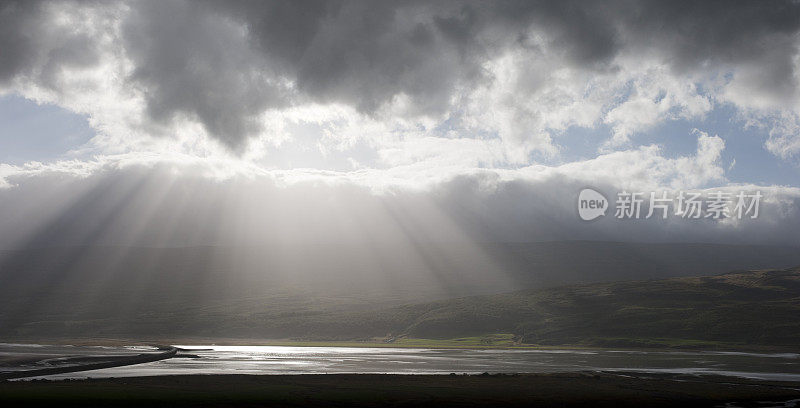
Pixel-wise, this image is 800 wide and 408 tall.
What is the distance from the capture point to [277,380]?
219 ft

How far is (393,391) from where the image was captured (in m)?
58.9

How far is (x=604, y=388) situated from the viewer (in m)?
66.1

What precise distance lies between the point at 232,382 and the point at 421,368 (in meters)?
33.5

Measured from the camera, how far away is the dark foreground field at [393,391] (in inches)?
2016

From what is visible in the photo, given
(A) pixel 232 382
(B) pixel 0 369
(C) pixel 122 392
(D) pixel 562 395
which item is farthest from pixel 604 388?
(B) pixel 0 369

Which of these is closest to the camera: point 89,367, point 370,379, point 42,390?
point 42,390

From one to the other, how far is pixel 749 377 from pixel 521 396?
42092mm

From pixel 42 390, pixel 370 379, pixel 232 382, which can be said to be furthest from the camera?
pixel 370 379

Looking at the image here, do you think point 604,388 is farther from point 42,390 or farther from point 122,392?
point 42,390

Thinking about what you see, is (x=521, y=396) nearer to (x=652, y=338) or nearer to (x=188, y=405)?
(x=188, y=405)

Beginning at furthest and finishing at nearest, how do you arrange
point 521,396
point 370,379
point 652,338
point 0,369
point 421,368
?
point 652,338 → point 421,368 → point 0,369 → point 370,379 → point 521,396

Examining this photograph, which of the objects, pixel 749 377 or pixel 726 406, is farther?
pixel 749 377

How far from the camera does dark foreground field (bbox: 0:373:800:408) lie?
168 feet

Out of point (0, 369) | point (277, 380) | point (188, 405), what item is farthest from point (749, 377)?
point (0, 369)
